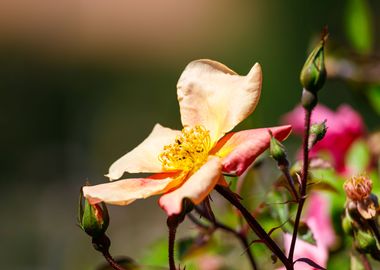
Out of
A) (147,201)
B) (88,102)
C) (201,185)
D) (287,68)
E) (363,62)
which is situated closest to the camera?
(201,185)

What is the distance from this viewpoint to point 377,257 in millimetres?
698

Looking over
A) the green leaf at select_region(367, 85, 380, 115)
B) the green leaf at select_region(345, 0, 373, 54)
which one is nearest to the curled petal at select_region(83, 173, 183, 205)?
the green leaf at select_region(367, 85, 380, 115)

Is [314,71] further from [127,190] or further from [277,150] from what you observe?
[127,190]

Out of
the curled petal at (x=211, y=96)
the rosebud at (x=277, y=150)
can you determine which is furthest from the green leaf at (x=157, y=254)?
the rosebud at (x=277, y=150)

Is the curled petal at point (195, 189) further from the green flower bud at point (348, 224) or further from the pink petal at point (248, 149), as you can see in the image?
the green flower bud at point (348, 224)

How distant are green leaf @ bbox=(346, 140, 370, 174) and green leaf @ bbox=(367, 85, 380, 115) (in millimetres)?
168

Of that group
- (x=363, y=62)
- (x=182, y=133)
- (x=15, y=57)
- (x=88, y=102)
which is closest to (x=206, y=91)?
(x=182, y=133)

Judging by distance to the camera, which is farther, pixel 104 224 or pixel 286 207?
pixel 286 207

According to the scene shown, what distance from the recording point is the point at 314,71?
0.63 meters

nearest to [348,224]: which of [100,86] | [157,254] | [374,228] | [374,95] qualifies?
[374,228]

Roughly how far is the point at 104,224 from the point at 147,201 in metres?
3.08

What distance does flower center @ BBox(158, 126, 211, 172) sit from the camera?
722 millimetres

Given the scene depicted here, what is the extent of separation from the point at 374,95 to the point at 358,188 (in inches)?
24.6

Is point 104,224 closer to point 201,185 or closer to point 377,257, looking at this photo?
point 201,185
